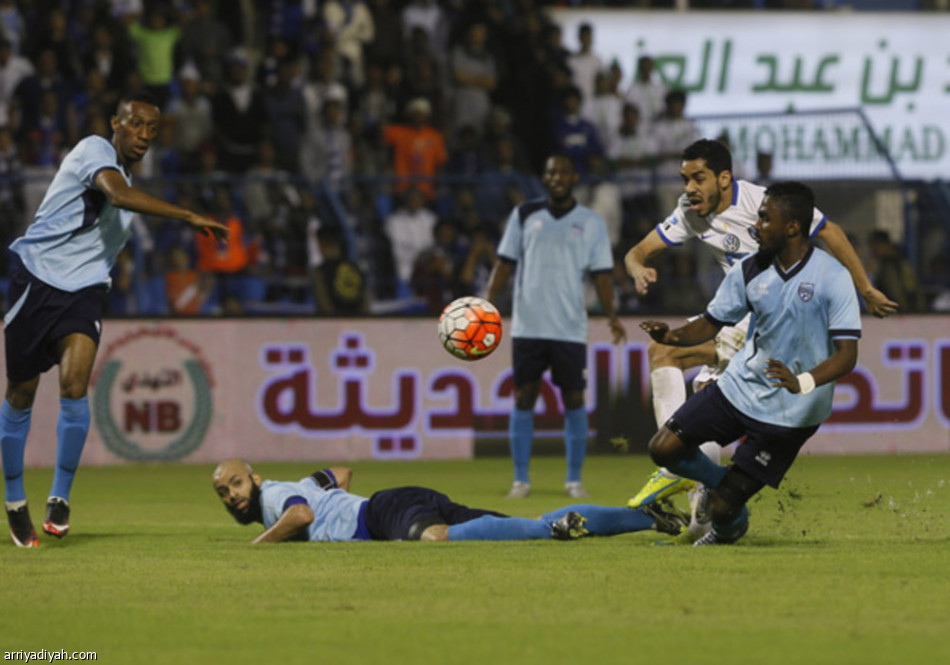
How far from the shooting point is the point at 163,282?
15.8m

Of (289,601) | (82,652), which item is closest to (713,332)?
(289,601)

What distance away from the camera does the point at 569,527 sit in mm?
8438

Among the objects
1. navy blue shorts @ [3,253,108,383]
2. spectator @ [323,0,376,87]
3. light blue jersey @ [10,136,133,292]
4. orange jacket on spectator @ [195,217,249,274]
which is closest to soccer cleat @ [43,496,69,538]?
navy blue shorts @ [3,253,108,383]

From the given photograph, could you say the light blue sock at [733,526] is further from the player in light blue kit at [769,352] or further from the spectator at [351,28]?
the spectator at [351,28]

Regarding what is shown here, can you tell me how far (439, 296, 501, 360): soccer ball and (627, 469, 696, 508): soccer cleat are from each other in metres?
1.67

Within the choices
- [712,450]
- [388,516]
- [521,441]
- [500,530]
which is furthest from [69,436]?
[521,441]

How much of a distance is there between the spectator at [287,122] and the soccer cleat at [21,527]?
30.4 feet

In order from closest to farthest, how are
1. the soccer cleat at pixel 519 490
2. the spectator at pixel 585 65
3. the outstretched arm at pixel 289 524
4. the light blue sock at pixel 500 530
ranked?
the light blue sock at pixel 500 530, the outstretched arm at pixel 289 524, the soccer cleat at pixel 519 490, the spectator at pixel 585 65

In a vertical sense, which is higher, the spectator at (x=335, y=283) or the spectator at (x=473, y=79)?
the spectator at (x=473, y=79)

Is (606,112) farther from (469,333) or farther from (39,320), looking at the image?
(39,320)

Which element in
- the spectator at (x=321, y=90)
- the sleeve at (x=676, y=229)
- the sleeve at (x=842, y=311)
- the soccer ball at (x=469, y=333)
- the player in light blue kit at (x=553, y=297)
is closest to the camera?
the sleeve at (x=842, y=311)

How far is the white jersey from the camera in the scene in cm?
901

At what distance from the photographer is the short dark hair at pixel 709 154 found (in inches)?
350

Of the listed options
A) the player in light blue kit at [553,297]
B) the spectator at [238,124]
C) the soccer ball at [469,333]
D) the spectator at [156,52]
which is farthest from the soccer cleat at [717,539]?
the spectator at [156,52]
